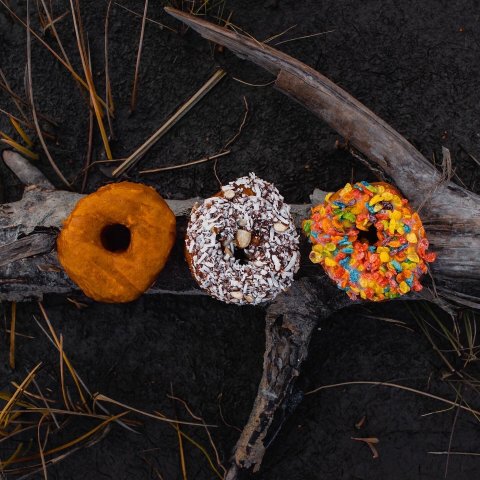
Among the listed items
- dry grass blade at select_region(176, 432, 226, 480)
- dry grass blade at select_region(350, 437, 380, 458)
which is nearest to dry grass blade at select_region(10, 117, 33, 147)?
dry grass blade at select_region(176, 432, 226, 480)

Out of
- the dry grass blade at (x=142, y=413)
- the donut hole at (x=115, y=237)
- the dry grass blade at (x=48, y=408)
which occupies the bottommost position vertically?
the dry grass blade at (x=142, y=413)

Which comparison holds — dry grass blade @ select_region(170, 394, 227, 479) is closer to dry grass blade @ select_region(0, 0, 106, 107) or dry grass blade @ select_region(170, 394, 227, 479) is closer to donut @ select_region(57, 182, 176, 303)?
donut @ select_region(57, 182, 176, 303)

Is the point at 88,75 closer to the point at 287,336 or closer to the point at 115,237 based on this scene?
the point at 115,237

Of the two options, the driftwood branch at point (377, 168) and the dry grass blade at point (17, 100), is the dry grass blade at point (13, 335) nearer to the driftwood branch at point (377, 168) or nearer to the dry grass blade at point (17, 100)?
the dry grass blade at point (17, 100)

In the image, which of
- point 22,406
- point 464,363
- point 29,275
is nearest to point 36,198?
point 29,275

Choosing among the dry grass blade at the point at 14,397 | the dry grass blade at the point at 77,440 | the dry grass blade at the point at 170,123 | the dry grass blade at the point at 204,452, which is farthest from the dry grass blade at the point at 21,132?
the dry grass blade at the point at 204,452

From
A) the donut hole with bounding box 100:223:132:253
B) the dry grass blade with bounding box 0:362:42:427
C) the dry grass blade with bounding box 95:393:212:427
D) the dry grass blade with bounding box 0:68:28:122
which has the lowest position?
the dry grass blade with bounding box 95:393:212:427
